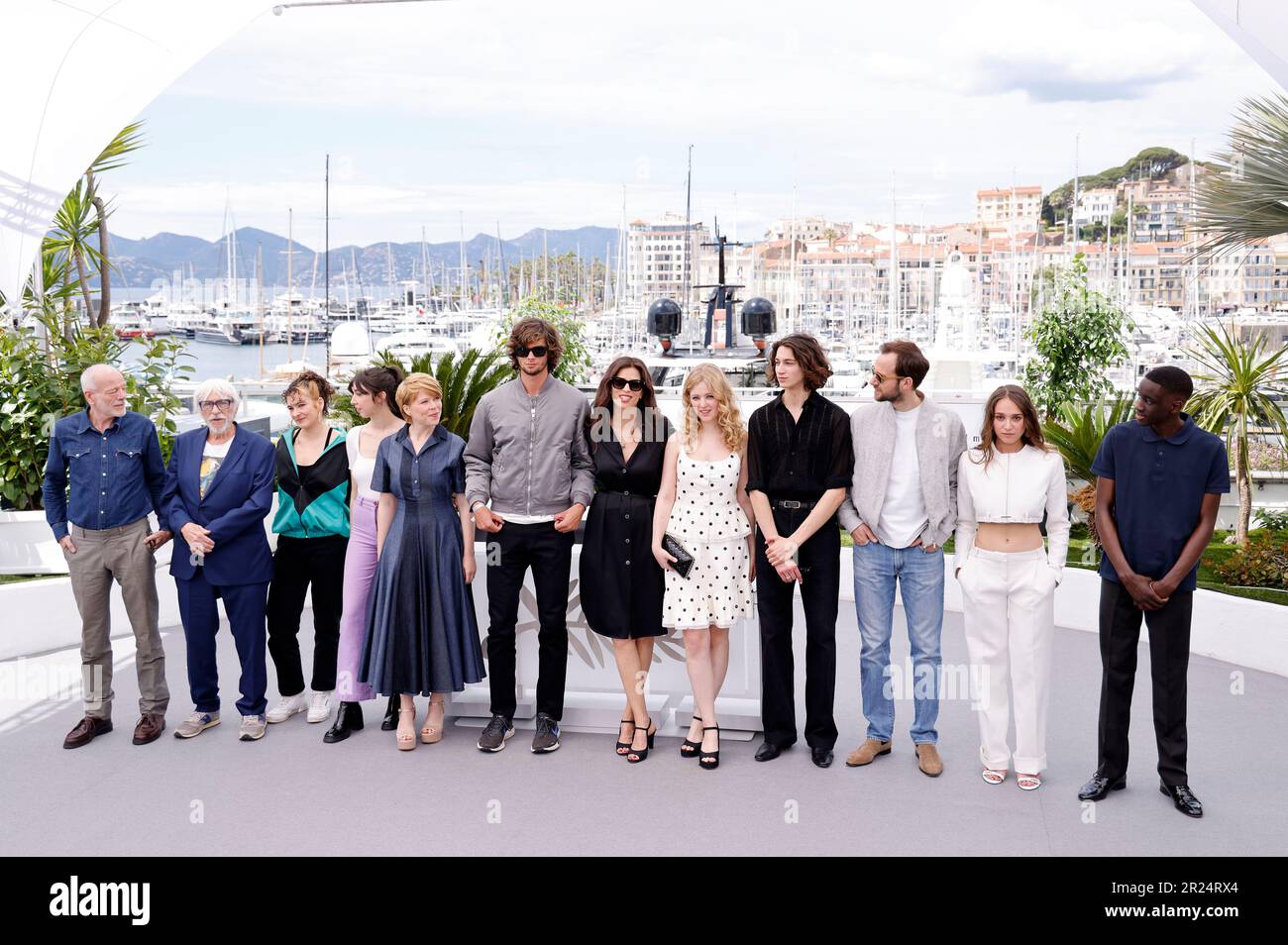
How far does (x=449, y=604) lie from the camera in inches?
172

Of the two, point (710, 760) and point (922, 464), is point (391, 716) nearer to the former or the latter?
point (710, 760)

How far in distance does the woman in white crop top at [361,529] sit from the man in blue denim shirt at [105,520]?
728mm

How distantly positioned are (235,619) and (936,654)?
2.73 meters

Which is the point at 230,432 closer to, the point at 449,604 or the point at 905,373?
the point at 449,604

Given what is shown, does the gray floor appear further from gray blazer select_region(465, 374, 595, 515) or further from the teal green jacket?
gray blazer select_region(465, 374, 595, 515)

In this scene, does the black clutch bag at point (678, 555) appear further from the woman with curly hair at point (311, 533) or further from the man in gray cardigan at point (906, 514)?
the woman with curly hair at point (311, 533)

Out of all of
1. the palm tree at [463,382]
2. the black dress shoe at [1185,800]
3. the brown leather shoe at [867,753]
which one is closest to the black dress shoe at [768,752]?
the brown leather shoe at [867,753]

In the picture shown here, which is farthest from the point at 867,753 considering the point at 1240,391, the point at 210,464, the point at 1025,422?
the point at 1240,391

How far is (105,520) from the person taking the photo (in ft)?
14.4

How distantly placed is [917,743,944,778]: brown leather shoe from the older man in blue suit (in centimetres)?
256

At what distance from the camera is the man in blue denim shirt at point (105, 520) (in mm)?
4363

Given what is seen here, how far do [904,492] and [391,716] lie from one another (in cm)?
228
